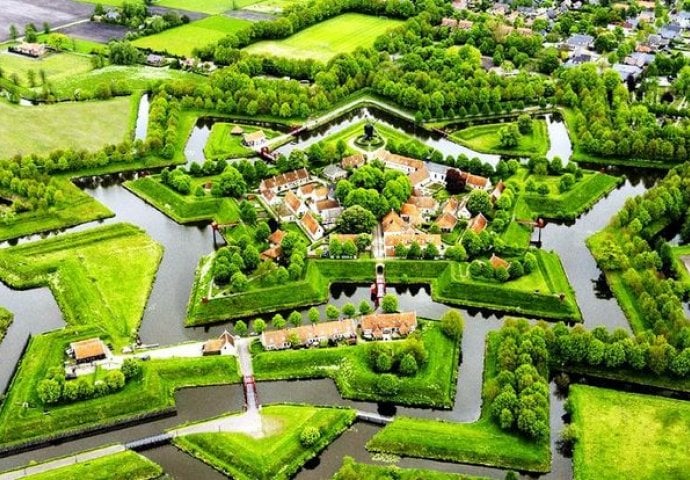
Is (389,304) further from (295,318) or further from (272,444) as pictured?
(272,444)

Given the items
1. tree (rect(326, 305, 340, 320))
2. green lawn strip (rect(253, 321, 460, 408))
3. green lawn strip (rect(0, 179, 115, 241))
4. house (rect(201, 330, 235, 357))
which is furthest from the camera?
green lawn strip (rect(0, 179, 115, 241))

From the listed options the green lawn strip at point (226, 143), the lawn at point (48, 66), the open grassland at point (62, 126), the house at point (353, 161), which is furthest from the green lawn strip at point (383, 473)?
the lawn at point (48, 66)

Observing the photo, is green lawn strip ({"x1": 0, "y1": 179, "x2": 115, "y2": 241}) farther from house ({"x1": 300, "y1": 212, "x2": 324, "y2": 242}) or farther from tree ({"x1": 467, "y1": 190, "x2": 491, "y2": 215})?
tree ({"x1": 467, "y1": 190, "x2": 491, "y2": 215})

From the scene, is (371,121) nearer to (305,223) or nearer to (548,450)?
(305,223)

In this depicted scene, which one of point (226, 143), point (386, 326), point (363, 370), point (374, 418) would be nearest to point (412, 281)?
point (386, 326)

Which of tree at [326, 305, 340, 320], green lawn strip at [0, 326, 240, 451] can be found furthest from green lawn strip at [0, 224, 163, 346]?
tree at [326, 305, 340, 320]

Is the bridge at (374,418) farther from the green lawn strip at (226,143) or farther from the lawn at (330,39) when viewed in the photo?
the lawn at (330,39)
